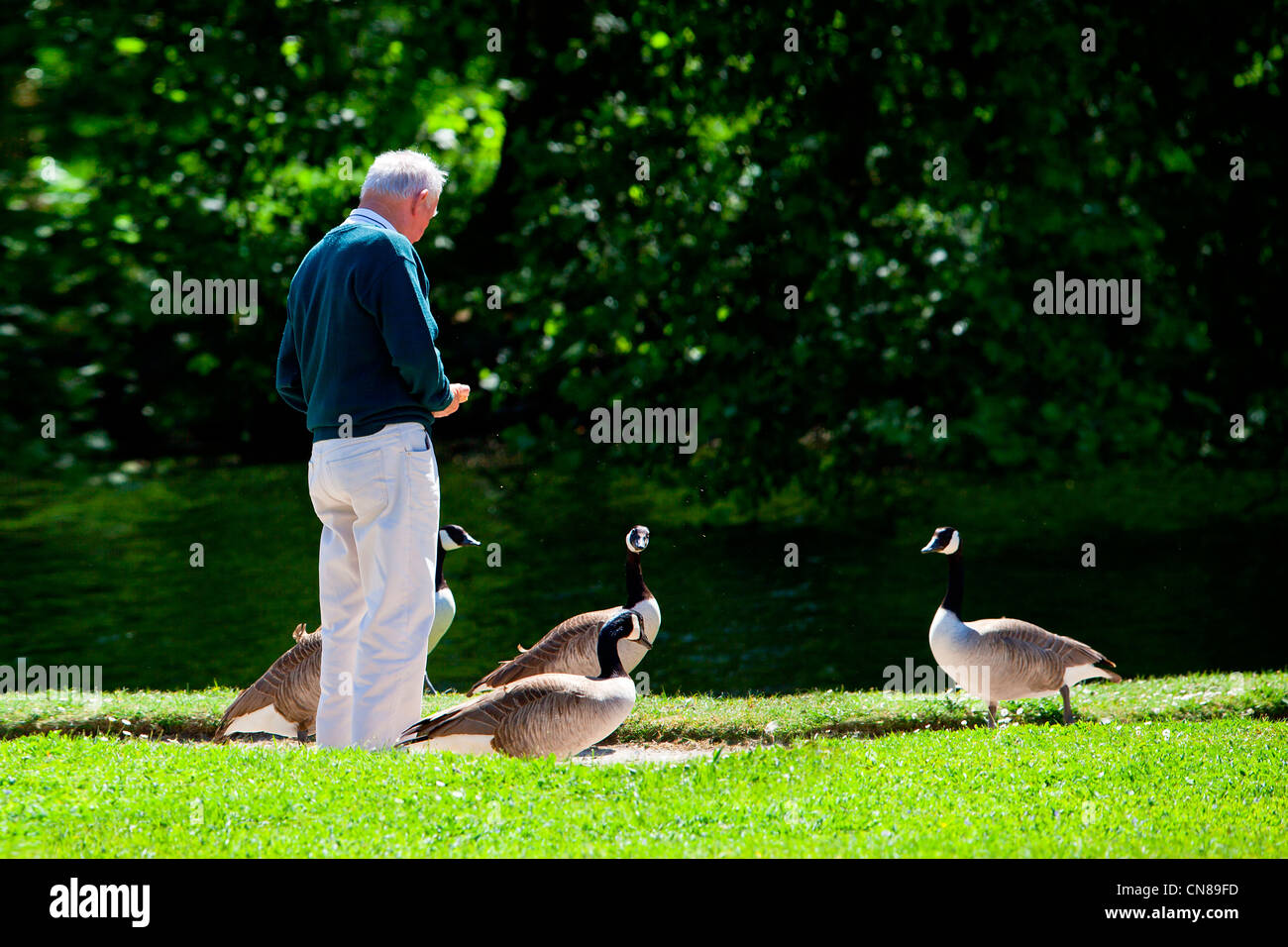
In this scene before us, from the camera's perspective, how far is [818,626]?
14.7 metres

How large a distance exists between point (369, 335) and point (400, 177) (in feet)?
2.80

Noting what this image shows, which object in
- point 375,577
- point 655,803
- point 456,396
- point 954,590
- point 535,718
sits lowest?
point 655,803

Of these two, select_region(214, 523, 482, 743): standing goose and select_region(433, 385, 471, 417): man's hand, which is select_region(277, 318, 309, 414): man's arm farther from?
select_region(214, 523, 482, 743): standing goose

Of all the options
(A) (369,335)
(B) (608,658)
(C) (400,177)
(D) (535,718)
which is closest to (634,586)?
(B) (608,658)

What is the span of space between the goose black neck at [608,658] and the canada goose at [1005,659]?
7.21ft

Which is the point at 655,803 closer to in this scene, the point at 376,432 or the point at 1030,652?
the point at 376,432

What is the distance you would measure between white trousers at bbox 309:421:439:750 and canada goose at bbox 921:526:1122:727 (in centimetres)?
355

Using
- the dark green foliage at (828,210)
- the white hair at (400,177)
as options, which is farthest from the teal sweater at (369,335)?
the dark green foliage at (828,210)

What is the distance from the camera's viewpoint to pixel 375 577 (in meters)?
6.62

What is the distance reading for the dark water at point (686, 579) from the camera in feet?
43.6

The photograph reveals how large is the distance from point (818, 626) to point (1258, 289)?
6.24 m

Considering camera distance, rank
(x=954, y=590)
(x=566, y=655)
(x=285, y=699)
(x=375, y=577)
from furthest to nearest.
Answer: (x=954, y=590) → (x=566, y=655) → (x=285, y=699) → (x=375, y=577)

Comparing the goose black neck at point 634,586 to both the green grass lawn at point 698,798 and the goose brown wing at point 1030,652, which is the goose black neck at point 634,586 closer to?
the green grass lawn at point 698,798

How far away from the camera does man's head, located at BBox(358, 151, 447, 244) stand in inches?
265
